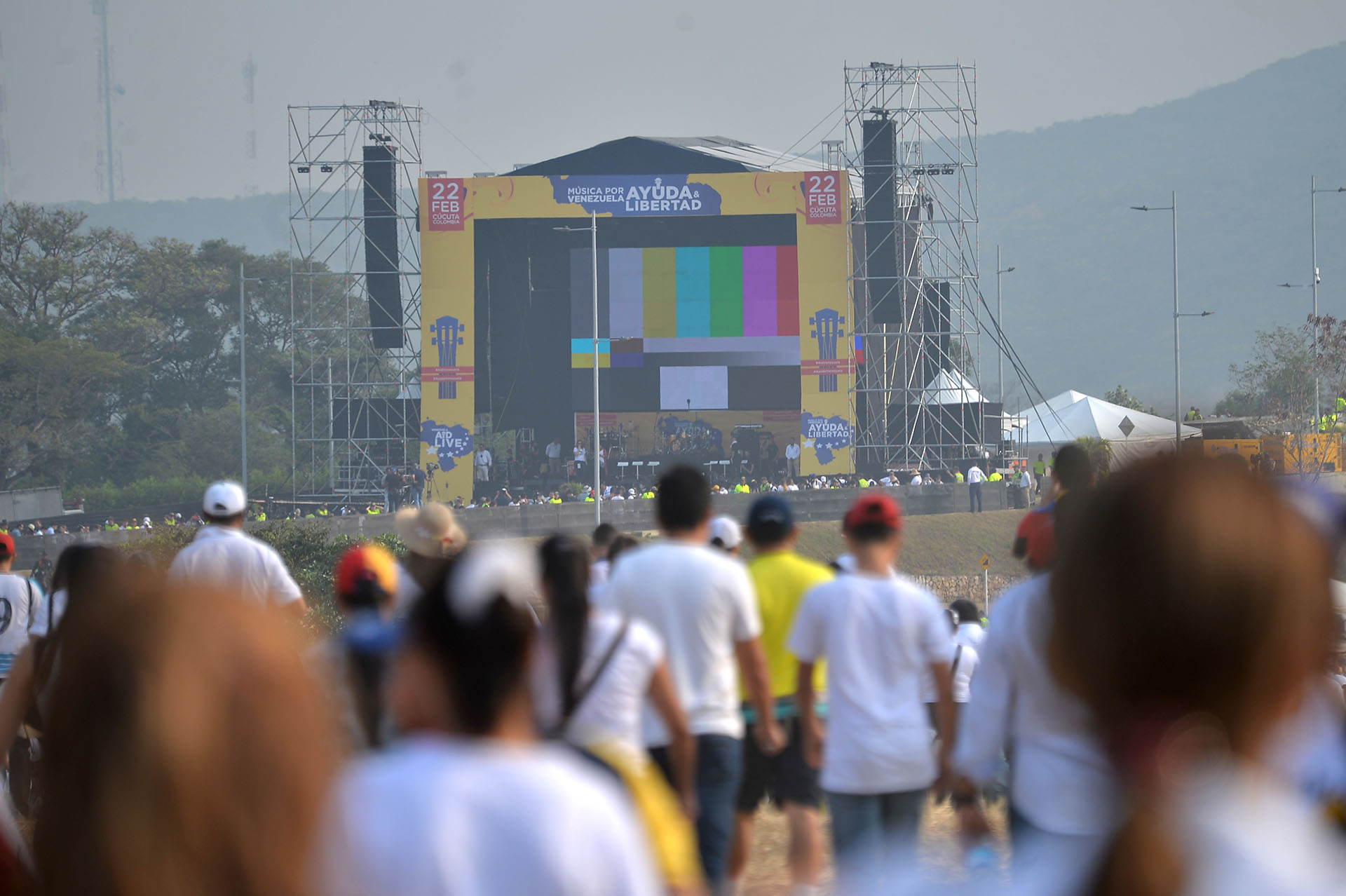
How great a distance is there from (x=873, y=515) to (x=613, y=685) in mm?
1330

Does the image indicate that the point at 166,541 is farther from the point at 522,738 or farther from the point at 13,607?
the point at 522,738

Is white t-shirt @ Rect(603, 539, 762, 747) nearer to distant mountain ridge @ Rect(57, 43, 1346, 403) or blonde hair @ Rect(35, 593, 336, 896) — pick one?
blonde hair @ Rect(35, 593, 336, 896)

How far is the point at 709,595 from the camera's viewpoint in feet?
13.5

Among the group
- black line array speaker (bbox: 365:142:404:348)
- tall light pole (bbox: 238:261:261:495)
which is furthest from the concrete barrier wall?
black line array speaker (bbox: 365:142:404:348)

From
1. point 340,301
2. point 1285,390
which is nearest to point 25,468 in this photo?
point 340,301

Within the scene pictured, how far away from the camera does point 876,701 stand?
157 inches

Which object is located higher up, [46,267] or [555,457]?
[46,267]

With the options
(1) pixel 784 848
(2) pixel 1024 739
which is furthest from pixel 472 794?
(1) pixel 784 848

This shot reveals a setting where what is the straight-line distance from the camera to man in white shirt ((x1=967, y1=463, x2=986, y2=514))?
1147 inches

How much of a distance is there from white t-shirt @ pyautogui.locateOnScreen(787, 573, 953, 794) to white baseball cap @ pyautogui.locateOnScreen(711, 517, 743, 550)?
1.40 m

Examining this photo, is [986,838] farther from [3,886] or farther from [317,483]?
[317,483]

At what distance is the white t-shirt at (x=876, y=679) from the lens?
13.0 feet

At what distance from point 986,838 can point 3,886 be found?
240 cm

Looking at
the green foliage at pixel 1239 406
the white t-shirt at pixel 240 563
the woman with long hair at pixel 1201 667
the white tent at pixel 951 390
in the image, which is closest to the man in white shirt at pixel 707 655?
the white t-shirt at pixel 240 563
